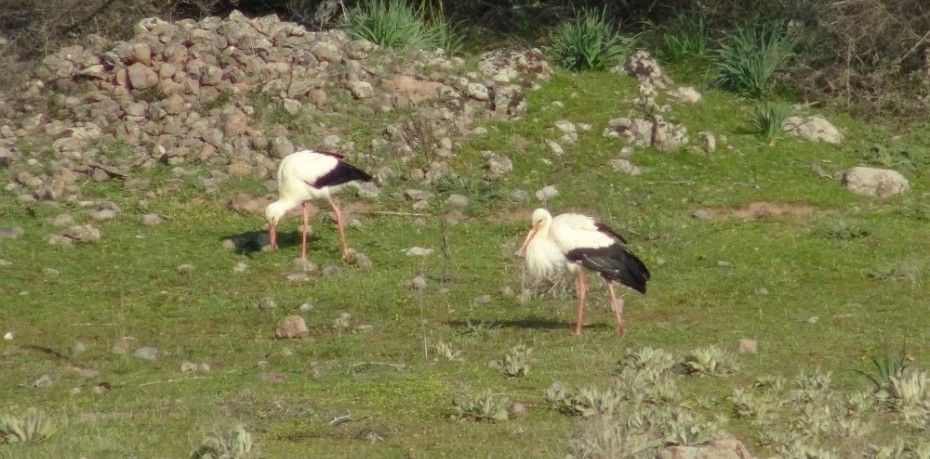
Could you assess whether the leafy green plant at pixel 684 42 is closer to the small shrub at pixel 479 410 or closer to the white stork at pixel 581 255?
the white stork at pixel 581 255

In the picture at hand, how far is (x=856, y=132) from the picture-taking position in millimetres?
19578

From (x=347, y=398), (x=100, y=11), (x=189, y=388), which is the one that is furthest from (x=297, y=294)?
(x=100, y=11)

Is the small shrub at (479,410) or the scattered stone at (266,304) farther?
the scattered stone at (266,304)

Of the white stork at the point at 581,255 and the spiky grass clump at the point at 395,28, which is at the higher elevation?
the white stork at the point at 581,255

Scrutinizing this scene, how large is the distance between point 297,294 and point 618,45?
8.49 m

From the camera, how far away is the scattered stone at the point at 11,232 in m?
15.5

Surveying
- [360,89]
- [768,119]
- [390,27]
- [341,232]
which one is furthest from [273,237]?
[768,119]

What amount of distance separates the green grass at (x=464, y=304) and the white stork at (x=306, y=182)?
0.39 meters

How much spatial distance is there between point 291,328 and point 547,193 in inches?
205

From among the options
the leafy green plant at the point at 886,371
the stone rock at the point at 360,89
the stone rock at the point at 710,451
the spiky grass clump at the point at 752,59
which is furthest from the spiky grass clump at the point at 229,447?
the spiky grass clump at the point at 752,59

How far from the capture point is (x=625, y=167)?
17969 mm

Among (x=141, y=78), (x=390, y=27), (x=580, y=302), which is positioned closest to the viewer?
(x=580, y=302)

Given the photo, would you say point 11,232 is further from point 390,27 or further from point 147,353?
point 390,27

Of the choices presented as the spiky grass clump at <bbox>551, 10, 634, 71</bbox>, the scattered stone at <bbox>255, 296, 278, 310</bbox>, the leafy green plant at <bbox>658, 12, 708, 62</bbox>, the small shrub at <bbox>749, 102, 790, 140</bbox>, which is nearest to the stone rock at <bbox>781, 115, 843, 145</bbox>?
the small shrub at <bbox>749, 102, 790, 140</bbox>
